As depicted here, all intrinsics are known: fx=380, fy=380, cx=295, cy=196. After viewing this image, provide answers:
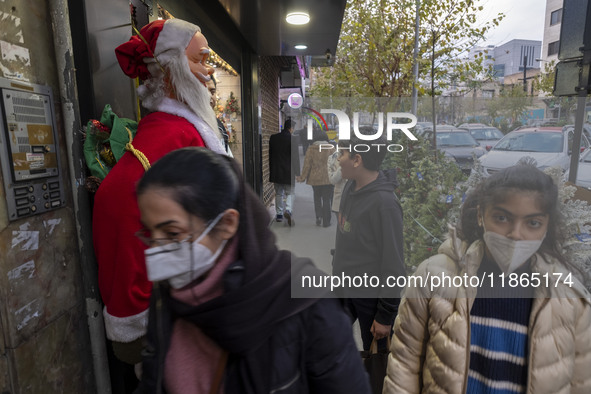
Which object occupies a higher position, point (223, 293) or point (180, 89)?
point (180, 89)

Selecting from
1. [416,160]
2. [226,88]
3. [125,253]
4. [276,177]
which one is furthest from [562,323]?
[226,88]

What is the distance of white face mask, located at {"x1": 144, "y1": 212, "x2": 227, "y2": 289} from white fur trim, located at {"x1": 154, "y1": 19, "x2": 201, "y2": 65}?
1256mm

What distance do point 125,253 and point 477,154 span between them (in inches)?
57.4

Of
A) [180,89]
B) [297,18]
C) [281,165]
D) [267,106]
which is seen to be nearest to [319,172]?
[180,89]

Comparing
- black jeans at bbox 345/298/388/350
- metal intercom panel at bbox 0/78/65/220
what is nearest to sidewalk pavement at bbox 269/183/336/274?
black jeans at bbox 345/298/388/350

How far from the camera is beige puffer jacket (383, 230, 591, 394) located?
4.29 ft

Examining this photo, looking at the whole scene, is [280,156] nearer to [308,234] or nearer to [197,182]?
[308,234]

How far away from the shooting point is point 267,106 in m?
9.59

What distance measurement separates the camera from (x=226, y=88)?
6.75 metres

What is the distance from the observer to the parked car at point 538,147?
4.64 feet

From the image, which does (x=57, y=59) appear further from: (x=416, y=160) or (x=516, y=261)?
(x=516, y=261)

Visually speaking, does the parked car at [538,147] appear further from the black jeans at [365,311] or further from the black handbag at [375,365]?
the black handbag at [375,365]

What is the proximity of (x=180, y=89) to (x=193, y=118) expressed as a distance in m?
0.16

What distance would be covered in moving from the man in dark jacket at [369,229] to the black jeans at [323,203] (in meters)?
0.09
